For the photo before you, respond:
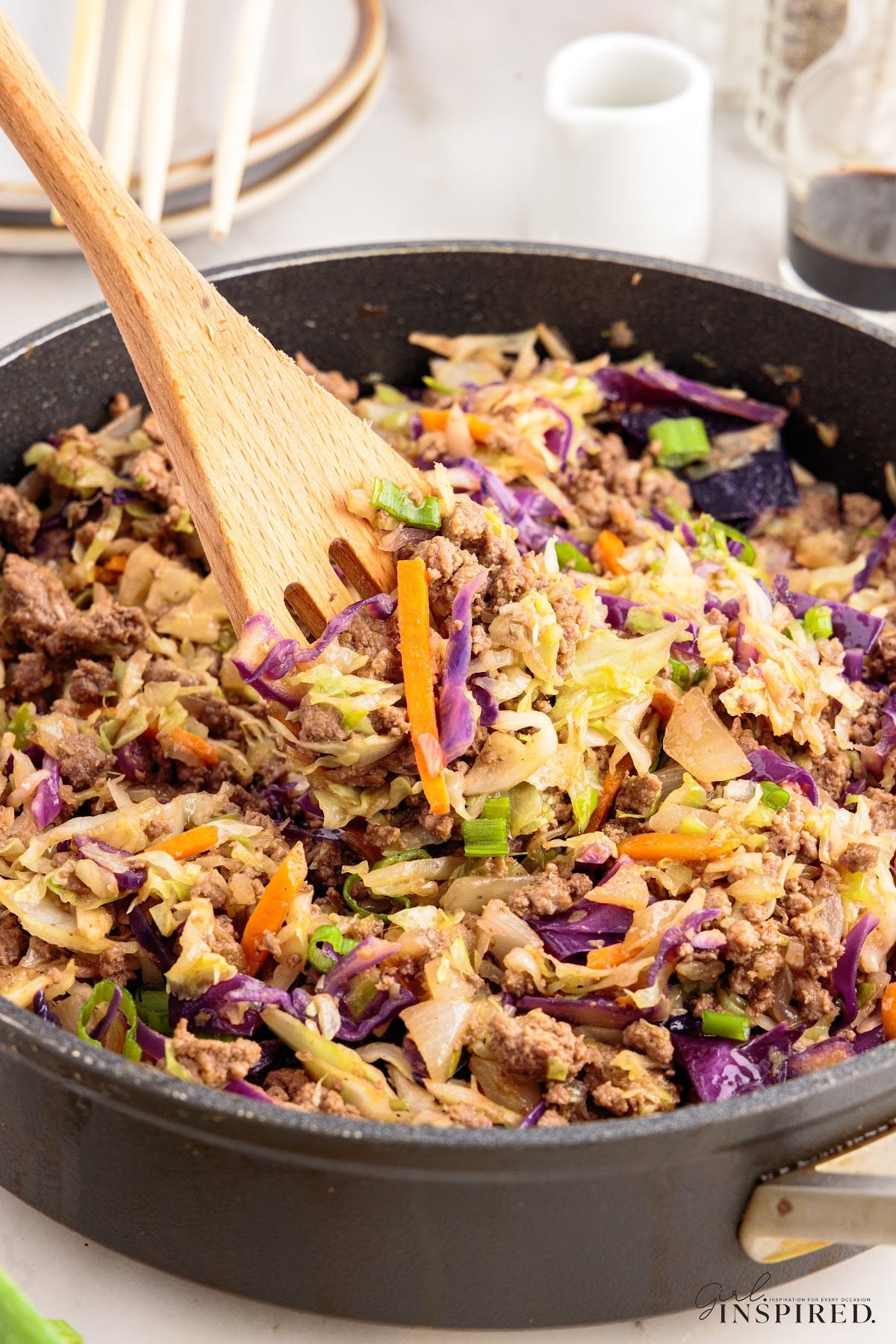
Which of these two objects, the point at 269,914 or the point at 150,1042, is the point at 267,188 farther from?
the point at 150,1042

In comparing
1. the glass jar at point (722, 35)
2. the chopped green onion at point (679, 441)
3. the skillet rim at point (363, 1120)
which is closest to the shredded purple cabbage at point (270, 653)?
the skillet rim at point (363, 1120)

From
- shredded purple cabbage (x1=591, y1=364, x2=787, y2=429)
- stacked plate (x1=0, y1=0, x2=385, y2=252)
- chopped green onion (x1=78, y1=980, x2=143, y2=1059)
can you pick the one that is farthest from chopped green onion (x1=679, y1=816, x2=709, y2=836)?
stacked plate (x1=0, y1=0, x2=385, y2=252)

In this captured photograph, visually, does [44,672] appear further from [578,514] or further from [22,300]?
[22,300]

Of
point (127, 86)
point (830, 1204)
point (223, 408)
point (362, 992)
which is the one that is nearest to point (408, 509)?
point (223, 408)

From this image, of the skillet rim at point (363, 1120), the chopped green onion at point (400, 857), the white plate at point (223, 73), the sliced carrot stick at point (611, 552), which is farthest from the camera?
the white plate at point (223, 73)

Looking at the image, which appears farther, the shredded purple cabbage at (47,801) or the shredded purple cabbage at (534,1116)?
the shredded purple cabbage at (47,801)

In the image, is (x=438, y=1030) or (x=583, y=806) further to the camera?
(x=583, y=806)

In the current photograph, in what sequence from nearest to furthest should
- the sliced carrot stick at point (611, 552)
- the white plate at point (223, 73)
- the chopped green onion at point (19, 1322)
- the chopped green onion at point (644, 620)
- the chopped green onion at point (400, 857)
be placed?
the chopped green onion at point (19, 1322), the chopped green onion at point (400, 857), the chopped green onion at point (644, 620), the sliced carrot stick at point (611, 552), the white plate at point (223, 73)

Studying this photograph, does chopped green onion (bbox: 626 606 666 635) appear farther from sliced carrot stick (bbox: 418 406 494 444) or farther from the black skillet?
the black skillet

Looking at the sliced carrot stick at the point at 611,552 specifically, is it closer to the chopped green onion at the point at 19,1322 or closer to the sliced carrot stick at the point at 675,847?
the sliced carrot stick at the point at 675,847
